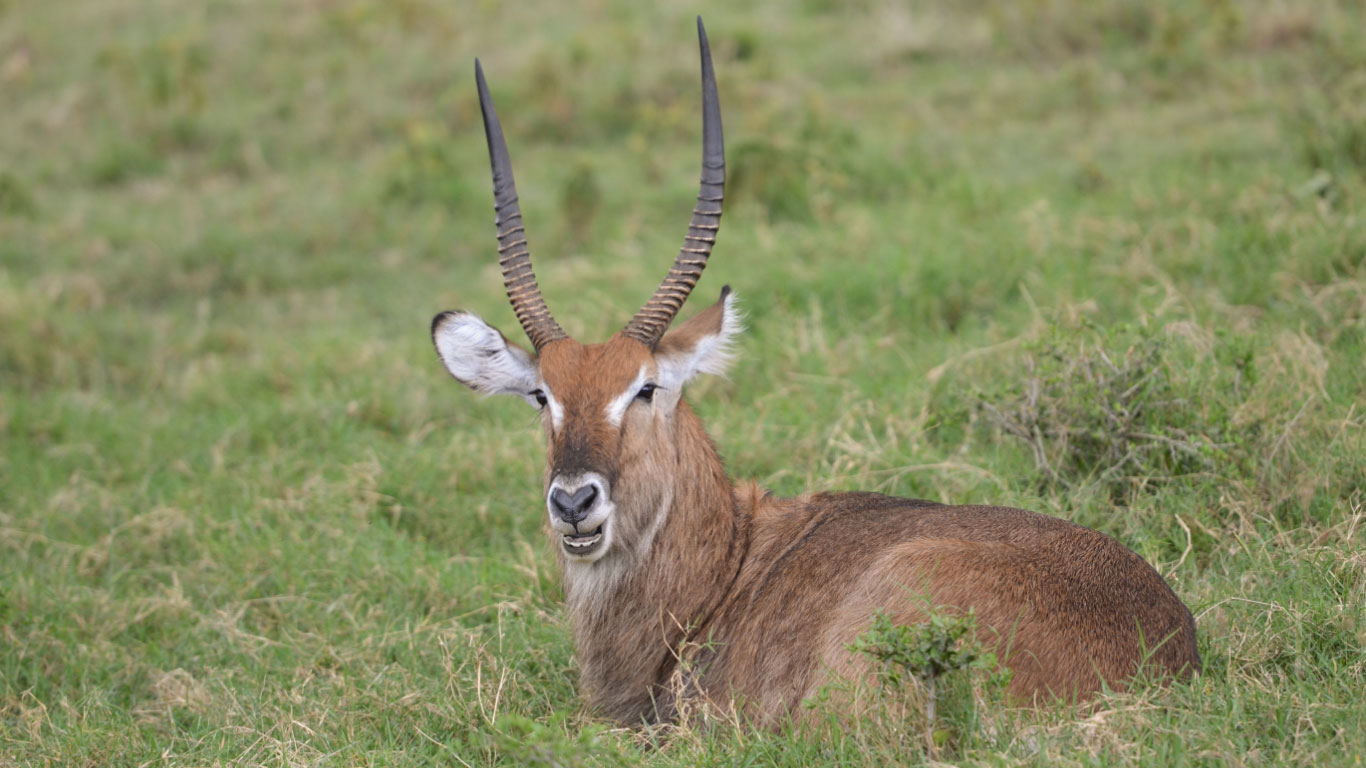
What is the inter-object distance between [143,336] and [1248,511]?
6181mm

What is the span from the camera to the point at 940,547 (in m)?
3.68

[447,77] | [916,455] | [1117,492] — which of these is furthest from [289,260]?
[1117,492]

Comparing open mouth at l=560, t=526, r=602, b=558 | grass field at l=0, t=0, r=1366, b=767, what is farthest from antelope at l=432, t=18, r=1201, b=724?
grass field at l=0, t=0, r=1366, b=767

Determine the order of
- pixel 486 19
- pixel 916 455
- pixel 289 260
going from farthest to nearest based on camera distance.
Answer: pixel 486 19 → pixel 289 260 → pixel 916 455

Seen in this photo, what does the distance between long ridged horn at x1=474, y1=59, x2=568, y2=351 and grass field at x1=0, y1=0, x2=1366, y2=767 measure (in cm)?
102

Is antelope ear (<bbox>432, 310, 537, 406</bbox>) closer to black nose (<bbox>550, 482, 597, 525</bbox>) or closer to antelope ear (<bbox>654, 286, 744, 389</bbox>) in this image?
antelope ear (<bbox>654, 286, 744, 389</bbox>)

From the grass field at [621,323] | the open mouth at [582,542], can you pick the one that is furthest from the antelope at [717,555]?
the grass field at [621,323]

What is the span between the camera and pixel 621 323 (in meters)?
6.89

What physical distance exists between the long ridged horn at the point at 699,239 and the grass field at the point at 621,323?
1.13 metres

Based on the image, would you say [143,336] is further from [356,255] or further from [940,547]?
[940,547]

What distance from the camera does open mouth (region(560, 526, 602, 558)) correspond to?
3848 millimetres

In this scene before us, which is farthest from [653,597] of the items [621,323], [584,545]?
[621,323]

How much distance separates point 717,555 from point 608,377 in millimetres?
→ 688

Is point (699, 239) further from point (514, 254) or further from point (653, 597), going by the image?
point (653, 597)
